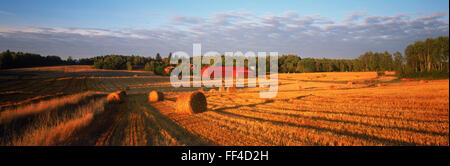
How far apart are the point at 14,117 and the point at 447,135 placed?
13387 mm

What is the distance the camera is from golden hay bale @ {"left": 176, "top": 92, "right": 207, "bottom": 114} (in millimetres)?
9580

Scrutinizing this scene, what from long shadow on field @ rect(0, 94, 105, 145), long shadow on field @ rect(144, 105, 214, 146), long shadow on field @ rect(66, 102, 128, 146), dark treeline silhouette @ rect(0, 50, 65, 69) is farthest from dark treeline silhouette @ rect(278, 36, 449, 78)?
dark treeline silhouette @ rect(0, 50, 65, 69)

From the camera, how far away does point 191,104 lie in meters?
9.65

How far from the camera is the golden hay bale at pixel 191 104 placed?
9580 mm

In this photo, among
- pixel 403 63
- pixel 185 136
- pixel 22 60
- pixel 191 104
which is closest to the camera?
pixel 185 136

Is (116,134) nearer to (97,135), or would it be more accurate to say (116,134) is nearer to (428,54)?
(97,135)

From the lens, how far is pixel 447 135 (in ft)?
17.2

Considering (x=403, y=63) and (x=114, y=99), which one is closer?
(x=114, y=99)

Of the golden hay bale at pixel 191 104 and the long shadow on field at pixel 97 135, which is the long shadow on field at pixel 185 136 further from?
the golden hay bale at pixel 191 104

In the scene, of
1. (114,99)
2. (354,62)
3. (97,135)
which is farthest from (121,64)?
(354,62)

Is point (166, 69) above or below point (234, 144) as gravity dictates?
above

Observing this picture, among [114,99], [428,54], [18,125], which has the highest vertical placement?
[428,54]
